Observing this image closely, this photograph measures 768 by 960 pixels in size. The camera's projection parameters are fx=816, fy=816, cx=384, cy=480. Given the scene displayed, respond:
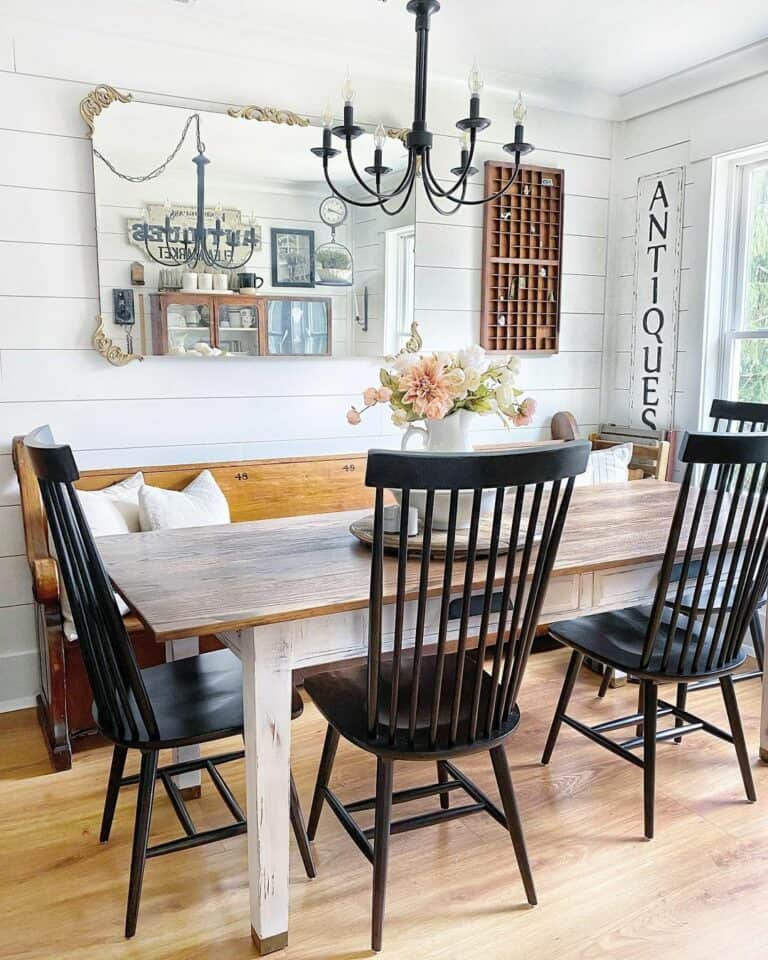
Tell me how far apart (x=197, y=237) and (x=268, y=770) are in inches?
82.5

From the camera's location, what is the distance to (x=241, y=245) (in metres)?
3.12

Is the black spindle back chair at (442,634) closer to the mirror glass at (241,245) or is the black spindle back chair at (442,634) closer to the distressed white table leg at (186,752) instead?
the distressed white table leg at (186,752)

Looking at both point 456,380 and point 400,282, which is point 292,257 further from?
point 456,380

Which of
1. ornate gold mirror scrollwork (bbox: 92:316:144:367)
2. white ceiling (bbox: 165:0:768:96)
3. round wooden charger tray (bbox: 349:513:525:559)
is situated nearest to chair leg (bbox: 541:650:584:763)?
round wooden charger tray (bbox: 349:513:525:559)

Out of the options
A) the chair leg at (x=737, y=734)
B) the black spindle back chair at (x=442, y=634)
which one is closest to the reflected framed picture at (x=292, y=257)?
the black spindle back chair at (x=442, y=634)

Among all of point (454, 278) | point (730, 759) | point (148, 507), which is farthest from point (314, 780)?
point (454, 278)

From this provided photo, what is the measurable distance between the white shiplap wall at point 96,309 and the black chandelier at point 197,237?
0.61ft

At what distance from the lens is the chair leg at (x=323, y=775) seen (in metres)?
2.01

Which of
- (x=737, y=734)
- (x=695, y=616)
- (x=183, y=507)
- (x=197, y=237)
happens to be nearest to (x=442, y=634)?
(x=695, y=616)

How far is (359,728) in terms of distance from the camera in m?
1.69

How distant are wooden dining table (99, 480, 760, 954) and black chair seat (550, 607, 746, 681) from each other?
149 millimetres

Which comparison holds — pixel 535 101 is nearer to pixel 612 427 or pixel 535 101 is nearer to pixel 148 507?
pixel 612 427

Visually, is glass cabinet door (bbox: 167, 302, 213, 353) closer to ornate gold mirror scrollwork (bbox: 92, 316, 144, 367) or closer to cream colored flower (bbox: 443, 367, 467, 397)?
ornate gold mirror scrollwork (bbox: 92, 316, 144, 367)

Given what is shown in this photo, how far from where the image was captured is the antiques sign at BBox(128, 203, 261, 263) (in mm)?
2954
